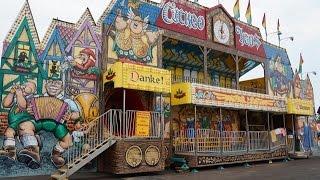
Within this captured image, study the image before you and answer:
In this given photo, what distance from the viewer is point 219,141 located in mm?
17391

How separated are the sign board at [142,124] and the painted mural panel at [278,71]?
12.0 metres

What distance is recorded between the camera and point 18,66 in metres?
13.0

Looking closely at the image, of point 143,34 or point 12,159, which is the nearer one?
point 12,159

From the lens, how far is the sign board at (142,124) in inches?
560

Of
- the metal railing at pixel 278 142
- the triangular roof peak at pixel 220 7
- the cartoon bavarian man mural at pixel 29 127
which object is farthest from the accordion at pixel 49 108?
the metal railing at pixel 278 142

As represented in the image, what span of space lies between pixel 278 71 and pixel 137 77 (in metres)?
14.1

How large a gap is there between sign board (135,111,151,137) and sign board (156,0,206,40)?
514cm

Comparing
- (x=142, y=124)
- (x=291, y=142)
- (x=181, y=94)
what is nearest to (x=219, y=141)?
(x=181, y=94)

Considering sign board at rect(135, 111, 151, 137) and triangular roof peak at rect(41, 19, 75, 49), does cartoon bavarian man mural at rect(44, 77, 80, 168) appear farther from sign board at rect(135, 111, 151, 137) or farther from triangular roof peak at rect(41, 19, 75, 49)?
sign board at rect(135, 111, 151, 137)

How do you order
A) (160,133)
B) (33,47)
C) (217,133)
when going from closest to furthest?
(33,47), (160,133), (217,133)

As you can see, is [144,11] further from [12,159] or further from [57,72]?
[12,159]

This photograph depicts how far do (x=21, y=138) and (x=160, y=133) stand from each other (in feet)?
18.2

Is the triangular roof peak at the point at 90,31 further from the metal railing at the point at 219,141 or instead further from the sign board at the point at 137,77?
the metal railing at the point at 219,141

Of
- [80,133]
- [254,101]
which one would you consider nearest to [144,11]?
[80,133]
